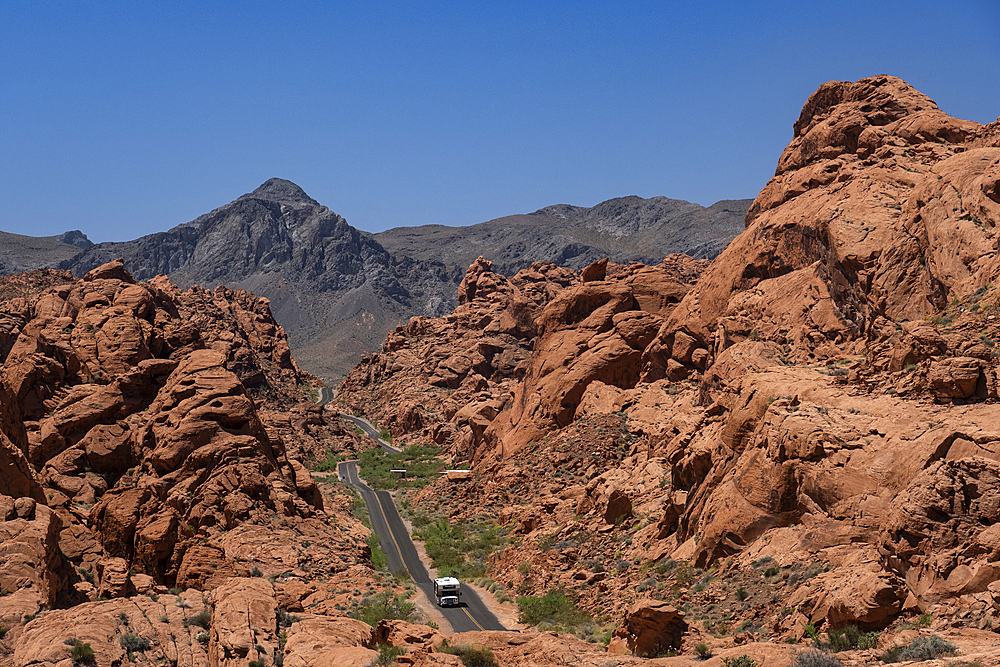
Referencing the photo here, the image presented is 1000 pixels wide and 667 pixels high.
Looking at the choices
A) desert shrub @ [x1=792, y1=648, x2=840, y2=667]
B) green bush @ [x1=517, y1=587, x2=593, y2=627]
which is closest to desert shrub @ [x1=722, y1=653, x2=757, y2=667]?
desert shrub @ [x1=792, y1=648, x2=840, y2=667]

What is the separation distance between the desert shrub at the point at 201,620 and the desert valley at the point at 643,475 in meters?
0.12

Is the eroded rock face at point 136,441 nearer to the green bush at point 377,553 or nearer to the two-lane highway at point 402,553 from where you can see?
the green bush at point 377,553

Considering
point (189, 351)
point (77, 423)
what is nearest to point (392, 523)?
point (189, 351)

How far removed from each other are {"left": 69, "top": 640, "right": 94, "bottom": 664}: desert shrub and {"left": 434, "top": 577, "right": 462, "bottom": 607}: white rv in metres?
24.6

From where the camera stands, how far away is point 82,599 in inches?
985

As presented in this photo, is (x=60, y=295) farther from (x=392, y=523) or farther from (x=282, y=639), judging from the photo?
(x=282, y=639)

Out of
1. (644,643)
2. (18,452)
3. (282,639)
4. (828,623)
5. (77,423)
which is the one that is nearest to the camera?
(828,623)

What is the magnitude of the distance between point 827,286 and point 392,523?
39665 millimetres

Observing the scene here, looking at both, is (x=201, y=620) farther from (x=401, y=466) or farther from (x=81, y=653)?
(x=401, y=466)

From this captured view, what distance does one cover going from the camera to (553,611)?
36.6 metres

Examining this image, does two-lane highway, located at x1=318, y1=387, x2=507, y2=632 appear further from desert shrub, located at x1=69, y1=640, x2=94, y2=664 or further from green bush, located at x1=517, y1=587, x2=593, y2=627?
desert shrub, located at x1=69, y1=640, x2=94, y2=664

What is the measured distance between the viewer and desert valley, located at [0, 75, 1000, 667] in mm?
20422

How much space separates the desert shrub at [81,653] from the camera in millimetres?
18656

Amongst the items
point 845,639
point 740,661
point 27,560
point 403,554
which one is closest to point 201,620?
point 27,560
